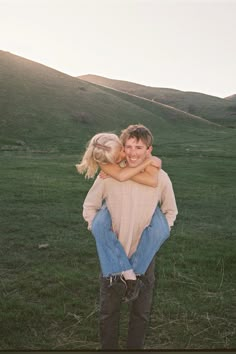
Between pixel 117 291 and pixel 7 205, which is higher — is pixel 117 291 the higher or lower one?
the higher one

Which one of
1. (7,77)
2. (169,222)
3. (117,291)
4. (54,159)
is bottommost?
(54,159)

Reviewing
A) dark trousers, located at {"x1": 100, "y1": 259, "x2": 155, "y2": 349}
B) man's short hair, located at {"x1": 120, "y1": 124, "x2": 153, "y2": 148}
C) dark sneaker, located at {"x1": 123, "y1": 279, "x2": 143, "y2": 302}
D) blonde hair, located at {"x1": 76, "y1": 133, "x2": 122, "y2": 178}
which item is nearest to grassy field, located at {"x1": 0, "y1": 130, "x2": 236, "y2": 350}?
dark trousers, located at {"x1": 100, "y1": 259, "x2": 155, "y2": 349}

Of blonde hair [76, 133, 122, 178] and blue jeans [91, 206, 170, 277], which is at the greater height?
blonde hair [76, 133, 122, 178]

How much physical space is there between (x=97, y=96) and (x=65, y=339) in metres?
69.6

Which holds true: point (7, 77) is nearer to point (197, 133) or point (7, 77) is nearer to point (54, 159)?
point (197, 133)

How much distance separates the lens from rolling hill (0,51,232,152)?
1831 inches

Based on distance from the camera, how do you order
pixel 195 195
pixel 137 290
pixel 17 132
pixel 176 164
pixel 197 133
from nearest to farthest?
pixel 137 290, pixel 195 195, pixel 176 164, pixel 17 132, pixel 197 133

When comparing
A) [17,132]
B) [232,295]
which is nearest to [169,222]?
[232,295]

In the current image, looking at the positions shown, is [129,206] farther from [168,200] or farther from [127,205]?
[168,200]

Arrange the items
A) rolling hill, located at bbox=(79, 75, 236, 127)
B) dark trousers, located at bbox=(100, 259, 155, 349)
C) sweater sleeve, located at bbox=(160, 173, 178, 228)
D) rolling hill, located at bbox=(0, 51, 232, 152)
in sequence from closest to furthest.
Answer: dark trousers, located at bbox=(100, 259, 155, 349) < sweater sleeve, located at bbox=(160, 173, 178, 228) < rolling hill, located at bbox=(0, 51, 232, 152) < rolling hill, located at bbox=(79, 75, 236, 127)

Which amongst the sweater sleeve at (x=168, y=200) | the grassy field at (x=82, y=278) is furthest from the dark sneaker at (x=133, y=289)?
the grassy field at (x=82, y=278)

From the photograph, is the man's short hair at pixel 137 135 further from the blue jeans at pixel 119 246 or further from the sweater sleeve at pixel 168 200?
the blue jeans at pixel 119 246

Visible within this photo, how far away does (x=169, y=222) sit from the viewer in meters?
4.63

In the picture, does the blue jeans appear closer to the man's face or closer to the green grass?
the man's face
